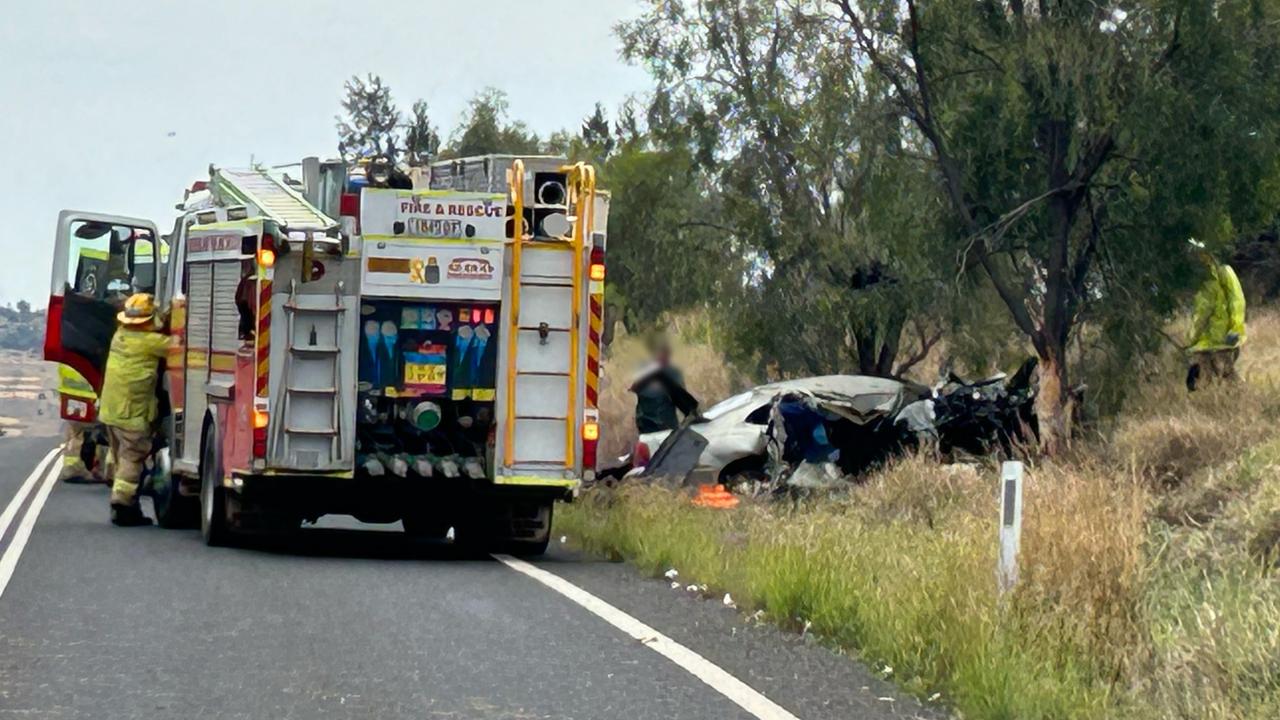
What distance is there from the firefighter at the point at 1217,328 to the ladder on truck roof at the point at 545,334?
26.8 feet

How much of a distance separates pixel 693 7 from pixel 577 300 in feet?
47.4

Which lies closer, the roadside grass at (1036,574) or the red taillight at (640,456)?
the roadside grass at (1036,574)

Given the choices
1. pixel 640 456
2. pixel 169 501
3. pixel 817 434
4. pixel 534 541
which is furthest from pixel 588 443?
pixel 640 456

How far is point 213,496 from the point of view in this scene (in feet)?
51.4

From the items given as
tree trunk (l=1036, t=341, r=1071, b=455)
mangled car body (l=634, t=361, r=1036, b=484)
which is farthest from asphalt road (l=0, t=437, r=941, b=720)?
tree trunk (l=1036, t=341, r=1071, b=455)

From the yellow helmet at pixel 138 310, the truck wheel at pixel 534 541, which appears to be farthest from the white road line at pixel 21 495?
the truck wheel at pixel 534 541

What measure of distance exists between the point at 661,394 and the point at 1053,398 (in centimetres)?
436

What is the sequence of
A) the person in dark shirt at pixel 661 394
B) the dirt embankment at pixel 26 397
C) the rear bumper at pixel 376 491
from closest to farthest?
the rear bumper at pixel 376 491
the person in dark shirt at pixel 661 394
the dirt embankment at pixel 26 397

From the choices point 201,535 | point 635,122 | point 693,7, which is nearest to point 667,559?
point 201,535

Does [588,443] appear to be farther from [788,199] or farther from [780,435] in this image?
[788,199]

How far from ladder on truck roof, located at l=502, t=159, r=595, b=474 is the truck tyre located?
2264 mm

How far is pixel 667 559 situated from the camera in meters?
14.5

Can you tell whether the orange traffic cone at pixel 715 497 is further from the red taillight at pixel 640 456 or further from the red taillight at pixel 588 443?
the red taillight at pixel 588 443

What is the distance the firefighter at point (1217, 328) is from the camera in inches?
814
